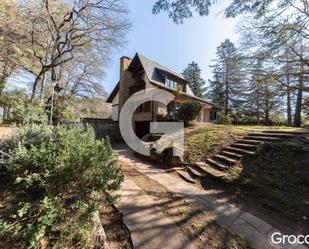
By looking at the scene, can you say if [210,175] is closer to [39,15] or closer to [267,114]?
[39,15]

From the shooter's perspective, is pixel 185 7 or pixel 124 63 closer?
pixel 185 7

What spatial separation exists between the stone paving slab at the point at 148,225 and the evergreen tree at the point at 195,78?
91.6 feet

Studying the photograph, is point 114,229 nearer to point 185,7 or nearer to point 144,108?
point 185,7

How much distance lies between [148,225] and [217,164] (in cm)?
387

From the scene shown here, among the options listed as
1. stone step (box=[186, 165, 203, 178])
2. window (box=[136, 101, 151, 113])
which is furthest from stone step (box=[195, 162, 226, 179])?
window (box=[136, 101, 151, 113])

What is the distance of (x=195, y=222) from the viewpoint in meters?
3.35

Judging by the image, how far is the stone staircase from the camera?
5.90 metres

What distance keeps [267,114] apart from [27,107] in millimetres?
24334

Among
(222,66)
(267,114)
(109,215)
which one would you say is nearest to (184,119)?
(109,215)

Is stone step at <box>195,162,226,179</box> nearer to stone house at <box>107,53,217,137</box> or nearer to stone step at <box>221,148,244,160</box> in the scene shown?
stone step at <box>221,148,244,160</box>

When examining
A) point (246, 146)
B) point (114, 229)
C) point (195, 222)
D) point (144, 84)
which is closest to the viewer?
point (114, 229)

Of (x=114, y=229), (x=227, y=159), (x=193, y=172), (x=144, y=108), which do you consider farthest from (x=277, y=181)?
(x=144, y=108)

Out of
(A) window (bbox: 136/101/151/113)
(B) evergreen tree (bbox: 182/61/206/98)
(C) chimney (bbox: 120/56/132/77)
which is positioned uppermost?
(B) evergreen tree (bbox: 182/61/206/98)

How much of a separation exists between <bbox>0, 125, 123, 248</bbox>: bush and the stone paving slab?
0.69m
